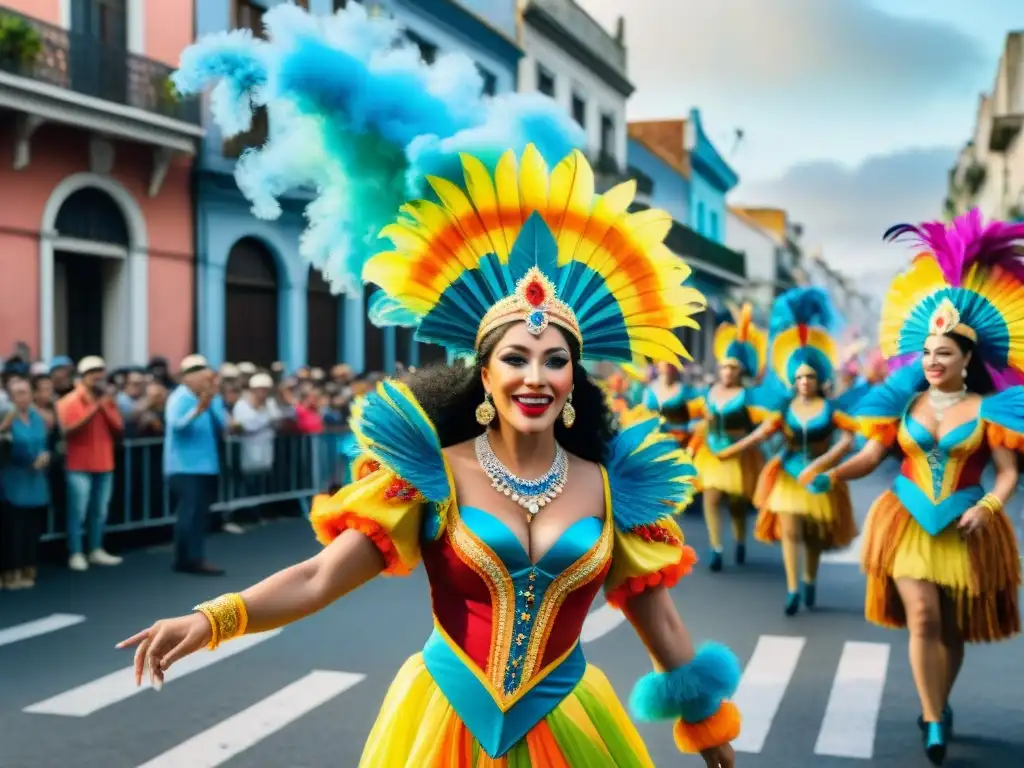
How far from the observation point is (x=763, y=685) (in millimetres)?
7062

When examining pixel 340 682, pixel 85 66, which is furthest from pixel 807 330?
pixel 85 66

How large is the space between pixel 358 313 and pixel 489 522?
2054 centimetres

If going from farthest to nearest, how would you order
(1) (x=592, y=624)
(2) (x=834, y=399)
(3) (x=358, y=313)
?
(3) (x=358, y=313) < (2) (x=834, y=399) < (1) (x=592, y=624)

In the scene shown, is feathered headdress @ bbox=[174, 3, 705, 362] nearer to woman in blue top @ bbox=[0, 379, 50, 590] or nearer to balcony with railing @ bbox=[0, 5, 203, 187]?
woman in blue top @ bbox=[0, 379, 50, 590]

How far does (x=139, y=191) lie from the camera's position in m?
18.3

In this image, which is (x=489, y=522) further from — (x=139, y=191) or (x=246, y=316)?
(x=246, y=316)

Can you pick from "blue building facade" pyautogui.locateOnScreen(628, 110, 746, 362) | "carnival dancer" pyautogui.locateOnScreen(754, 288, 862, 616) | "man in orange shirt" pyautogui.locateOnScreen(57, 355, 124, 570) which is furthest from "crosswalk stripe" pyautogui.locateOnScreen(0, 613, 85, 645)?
"blue building facade" pyautogui.locateOnScreen(628, 110, 746, 362)

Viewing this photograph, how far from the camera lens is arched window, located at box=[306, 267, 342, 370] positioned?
2236 centimetres

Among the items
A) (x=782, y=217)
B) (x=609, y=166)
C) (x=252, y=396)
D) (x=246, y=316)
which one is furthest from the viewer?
(x=782, y=217)

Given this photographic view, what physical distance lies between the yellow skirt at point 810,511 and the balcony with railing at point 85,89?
1062cm

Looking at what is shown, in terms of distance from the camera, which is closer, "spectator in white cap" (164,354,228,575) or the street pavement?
the street pavement

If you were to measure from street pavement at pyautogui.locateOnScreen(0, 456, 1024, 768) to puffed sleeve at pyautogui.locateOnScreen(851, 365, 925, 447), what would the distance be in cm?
146

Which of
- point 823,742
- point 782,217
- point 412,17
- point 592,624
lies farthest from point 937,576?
point 782,217

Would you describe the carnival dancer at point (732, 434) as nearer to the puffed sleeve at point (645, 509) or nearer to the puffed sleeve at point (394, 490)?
the puffed sleeve at point (645, 509)
